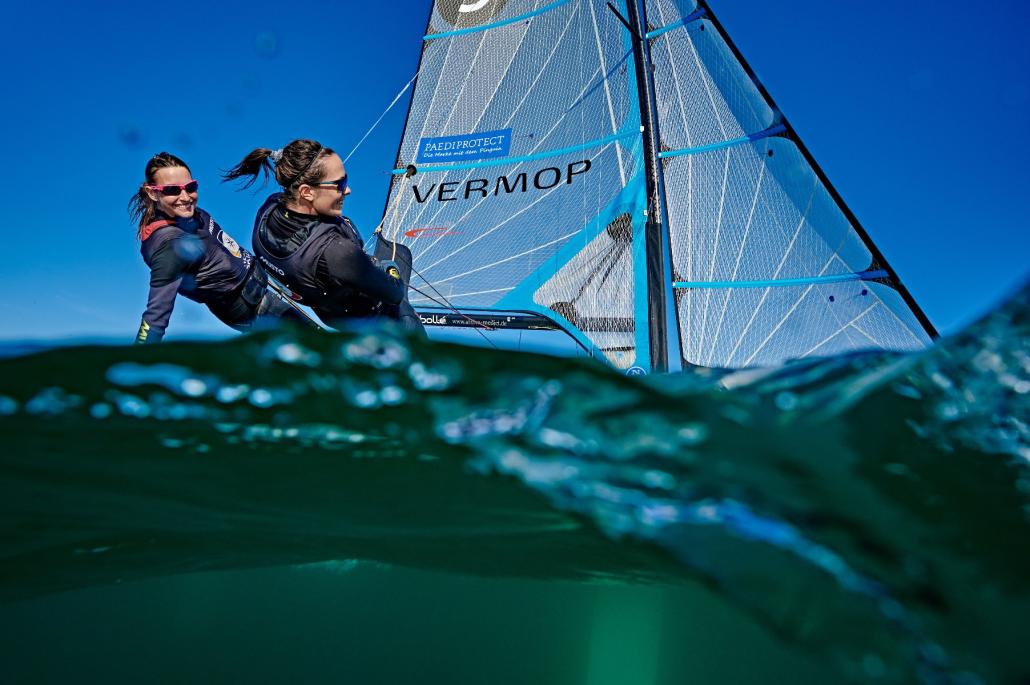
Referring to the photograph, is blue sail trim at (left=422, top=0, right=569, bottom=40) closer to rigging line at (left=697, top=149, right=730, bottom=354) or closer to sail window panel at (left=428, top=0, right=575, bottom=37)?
sail window panel at (left=428, top=0, right=575, bottom=37)

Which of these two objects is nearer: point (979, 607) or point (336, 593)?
point (979, 607)

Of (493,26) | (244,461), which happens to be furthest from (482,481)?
(493,26)

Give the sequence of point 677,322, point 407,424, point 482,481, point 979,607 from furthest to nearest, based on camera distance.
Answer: point 677,322, point 482,481, point 407,424, point 979,607

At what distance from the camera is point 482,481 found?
3.91 feet

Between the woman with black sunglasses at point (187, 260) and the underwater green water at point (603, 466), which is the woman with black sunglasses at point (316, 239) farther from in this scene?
the underwater green water at point (603, 466)

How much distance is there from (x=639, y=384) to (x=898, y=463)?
367mm

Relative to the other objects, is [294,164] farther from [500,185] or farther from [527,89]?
[527,89]

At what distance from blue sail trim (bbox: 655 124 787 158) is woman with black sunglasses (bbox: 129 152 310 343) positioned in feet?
13.7

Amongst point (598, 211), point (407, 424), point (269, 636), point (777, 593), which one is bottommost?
point (269, 636)

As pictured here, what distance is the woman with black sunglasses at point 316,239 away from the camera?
2.62 metres

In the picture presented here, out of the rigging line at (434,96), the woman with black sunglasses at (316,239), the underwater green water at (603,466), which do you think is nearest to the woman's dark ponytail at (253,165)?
the woman with black sunglasses at (316,239)

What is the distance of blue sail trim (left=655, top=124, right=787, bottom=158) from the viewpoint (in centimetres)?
548

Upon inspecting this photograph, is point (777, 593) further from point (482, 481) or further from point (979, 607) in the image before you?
point (482, 481)

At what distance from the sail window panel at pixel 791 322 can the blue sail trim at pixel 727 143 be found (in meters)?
1.24
